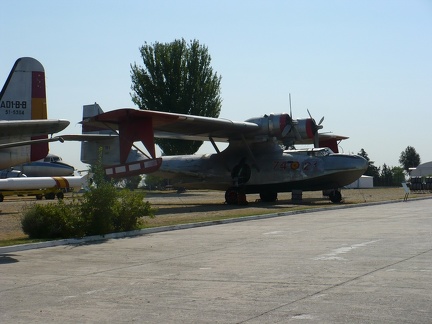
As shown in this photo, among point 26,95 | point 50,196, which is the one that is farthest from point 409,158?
point 26,95

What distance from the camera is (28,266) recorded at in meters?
13.2

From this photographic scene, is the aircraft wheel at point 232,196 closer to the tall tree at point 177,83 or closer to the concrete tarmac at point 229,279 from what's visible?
the concrete tarmac at point 229,279

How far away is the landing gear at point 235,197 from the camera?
35250 mm

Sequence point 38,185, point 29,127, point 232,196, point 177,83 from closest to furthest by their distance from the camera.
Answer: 1. point 29,127
2. point 232,196
3. point 38,185
4. point 177,83

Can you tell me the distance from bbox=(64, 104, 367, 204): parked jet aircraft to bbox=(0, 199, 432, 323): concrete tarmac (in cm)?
1700

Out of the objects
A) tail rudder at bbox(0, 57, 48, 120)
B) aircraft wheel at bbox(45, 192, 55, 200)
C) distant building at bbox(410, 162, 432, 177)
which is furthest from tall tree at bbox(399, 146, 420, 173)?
tail rudder at bbox(0, 57, 48, 120)

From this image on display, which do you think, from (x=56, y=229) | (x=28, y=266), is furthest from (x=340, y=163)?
Answer: (x=28, y=266)

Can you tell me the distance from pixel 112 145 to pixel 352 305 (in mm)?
29693

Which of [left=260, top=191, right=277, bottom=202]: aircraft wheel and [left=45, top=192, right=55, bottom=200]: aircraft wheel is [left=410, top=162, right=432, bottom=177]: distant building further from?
[left=45, top=192, right=55, bottom=200]: aircraft wheel

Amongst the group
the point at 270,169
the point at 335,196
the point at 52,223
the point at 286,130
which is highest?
the point at 286,130

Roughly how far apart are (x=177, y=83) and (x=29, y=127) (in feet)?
208

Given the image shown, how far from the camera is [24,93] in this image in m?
24.5

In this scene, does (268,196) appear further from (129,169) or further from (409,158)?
(409,158)

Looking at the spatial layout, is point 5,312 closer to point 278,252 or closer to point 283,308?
point 283,308
